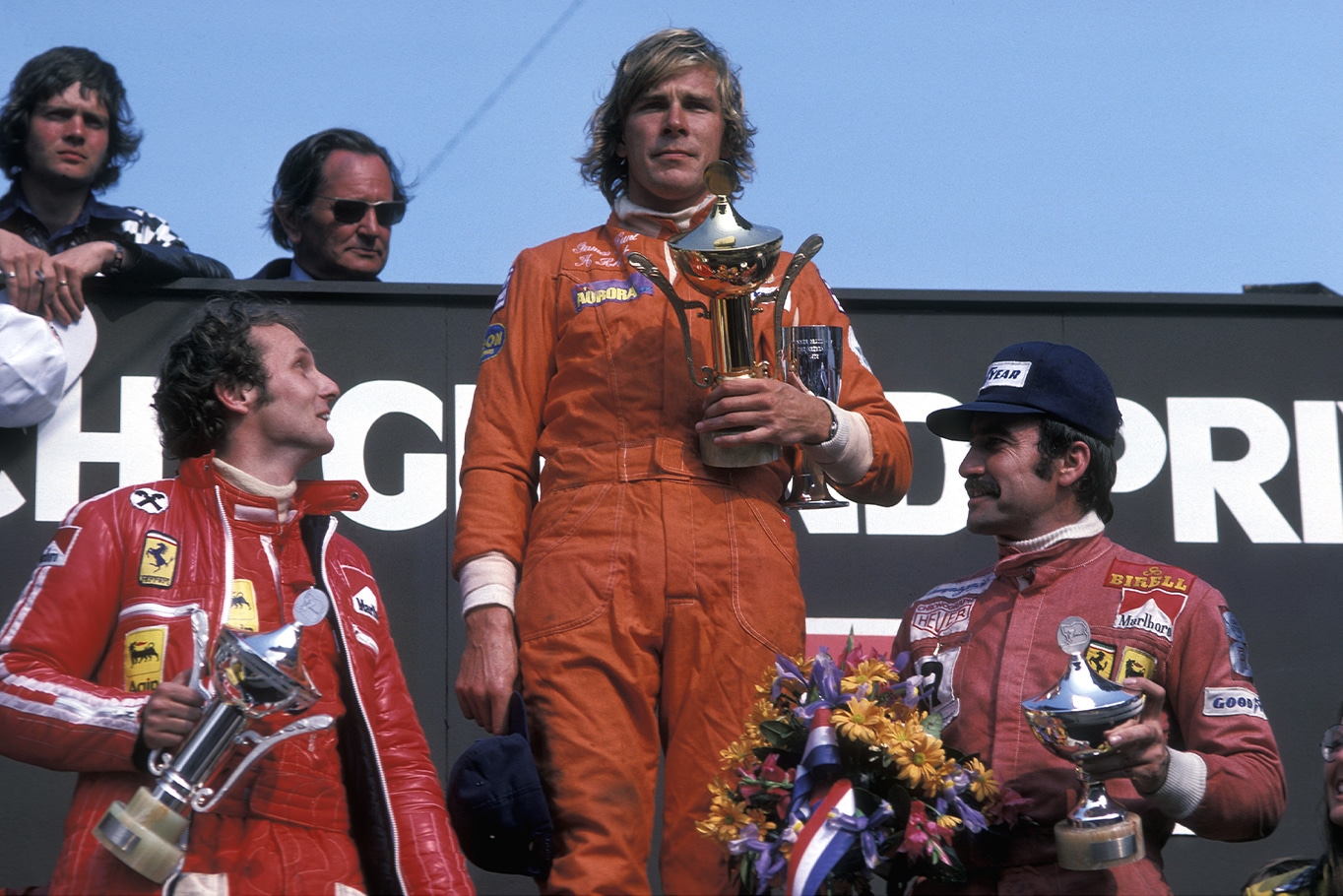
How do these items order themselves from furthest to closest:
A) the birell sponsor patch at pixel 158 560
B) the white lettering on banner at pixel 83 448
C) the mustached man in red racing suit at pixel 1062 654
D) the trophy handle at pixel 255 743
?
the white lettering on banner at pixel 83 448, the birell sponsor patch at pixel 158 560, the mustached man in red racing suit at pixel 1062 654, the trophy handle at pixel 255 743

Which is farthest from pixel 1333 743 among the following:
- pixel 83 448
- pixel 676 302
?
pixel 83 448

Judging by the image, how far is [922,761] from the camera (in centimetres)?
349

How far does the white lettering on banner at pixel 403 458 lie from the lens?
17.8 ft

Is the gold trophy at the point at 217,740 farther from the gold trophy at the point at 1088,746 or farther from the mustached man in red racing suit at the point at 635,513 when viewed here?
the gold trophy at the point at 1088,746

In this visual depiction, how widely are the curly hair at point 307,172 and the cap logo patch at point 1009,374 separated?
103 inches

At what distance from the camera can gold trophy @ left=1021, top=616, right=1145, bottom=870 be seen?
330 centimetres

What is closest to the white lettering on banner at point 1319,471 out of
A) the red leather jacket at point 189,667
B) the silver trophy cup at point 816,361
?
the silver trophy cup at point 816,361

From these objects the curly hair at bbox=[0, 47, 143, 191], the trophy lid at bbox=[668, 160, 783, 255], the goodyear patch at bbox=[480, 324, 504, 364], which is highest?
the curly hair at bbox=[0, 47, 143, 191]

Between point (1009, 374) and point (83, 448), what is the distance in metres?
2.76

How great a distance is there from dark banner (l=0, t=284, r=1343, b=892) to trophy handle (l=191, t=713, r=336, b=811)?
5.54 feet

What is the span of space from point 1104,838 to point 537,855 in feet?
3.66

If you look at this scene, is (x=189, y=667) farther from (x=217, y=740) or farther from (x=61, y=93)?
(x=61, y=93)

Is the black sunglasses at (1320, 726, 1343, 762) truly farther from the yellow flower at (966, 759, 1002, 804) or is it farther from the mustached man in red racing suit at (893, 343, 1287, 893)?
the yellow flower at (966, 759, 1002, 804)

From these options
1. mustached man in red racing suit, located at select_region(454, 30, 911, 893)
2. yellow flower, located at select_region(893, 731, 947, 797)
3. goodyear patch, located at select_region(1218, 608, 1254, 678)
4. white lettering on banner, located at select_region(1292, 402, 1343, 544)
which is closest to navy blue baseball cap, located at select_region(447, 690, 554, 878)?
mustached man in red racing suit, located at select_region(454, 30, 911, 893)
